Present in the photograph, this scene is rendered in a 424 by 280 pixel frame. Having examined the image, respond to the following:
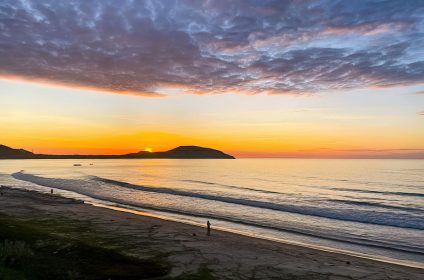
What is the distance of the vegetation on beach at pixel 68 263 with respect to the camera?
12664 millimetres

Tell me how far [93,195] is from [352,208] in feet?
110

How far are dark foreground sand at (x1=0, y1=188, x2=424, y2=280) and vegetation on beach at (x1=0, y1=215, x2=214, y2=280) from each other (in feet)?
3.15

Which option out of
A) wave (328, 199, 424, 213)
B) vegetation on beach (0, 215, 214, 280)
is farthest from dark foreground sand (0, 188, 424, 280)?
wave (328, 199, 424, 213)

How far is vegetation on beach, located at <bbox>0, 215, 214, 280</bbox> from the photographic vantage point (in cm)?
1266

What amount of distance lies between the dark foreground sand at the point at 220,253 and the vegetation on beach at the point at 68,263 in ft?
3.15

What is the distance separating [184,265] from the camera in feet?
51.1

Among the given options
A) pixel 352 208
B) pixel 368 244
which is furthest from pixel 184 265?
pixel 352 208

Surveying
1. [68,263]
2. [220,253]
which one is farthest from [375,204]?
[68,263]

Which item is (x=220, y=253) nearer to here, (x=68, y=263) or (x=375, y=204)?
(x=68, y=263)

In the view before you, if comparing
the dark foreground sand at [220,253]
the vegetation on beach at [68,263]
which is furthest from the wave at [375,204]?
the vegetation on beach at [68,263]

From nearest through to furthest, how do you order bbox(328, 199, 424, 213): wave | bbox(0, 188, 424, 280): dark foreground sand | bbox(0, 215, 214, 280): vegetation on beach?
bbox(0, 215, 214, 280): vegetation on beach → bbox(0, 188, 424, 280): dark foreground sand → bbox(328, 199, 424, 213): wave

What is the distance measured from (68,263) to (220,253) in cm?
735

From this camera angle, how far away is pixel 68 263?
46.7 ft

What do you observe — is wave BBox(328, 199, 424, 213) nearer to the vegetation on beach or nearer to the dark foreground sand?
the dark foreground sand
